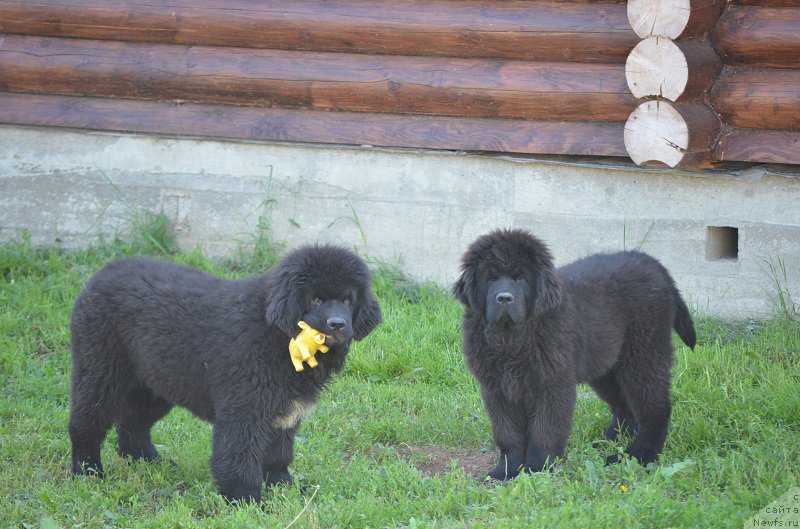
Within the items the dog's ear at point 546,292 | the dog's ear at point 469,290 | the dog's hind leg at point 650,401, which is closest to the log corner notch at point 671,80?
the dog's hind leg at point 650,401

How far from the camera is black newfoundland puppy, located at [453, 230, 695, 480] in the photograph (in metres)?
5.41

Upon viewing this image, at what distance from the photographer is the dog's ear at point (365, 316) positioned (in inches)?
203

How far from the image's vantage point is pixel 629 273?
5984 mm

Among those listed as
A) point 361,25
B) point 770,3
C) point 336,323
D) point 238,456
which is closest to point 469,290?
point 336,323

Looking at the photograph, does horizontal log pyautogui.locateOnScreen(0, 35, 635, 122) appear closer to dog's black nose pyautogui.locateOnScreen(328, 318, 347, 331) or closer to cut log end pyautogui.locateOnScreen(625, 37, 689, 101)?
cut log end pyautogui.locateOnScreen(625, 37, 689, 101)

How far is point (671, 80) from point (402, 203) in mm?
2282

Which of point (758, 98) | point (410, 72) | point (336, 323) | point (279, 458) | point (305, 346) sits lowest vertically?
point (279, 458)

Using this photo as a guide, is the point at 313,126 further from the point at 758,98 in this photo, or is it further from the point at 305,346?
the point at 305,346

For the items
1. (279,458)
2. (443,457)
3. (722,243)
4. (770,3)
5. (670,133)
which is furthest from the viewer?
(722,243)

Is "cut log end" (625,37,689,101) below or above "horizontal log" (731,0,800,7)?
below

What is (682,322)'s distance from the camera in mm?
6059

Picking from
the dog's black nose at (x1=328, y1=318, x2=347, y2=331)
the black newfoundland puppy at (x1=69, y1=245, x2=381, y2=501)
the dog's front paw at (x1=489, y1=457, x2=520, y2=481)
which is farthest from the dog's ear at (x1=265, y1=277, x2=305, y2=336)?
the dog's front paw at (x1=489, y1=457, x2=520, y2=481)

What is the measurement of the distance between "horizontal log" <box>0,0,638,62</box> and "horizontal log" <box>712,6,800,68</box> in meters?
0.64

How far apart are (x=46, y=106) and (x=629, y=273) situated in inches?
208
